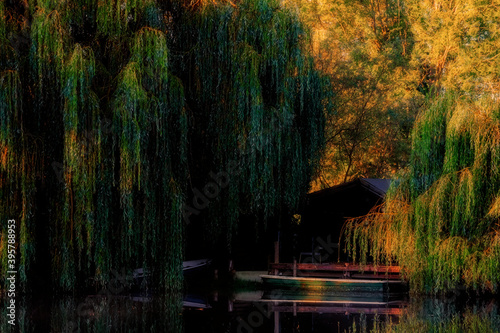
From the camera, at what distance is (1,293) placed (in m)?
Result: 16.5

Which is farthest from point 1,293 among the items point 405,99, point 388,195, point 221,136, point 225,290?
point 405,99

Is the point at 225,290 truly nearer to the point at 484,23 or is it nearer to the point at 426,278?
the point at 426,278

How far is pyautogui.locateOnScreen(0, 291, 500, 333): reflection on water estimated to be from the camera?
42.7 ft

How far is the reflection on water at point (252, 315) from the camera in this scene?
13.0m

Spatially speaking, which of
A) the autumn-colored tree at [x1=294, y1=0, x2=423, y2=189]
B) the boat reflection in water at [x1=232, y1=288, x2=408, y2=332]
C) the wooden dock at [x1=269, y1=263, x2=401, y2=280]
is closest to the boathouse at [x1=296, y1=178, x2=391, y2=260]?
the wooden dock at [x1=269, y1=263, x2=401, y2=280]

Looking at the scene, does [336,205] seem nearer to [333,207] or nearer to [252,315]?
[333,207]

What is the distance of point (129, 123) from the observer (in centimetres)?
1633

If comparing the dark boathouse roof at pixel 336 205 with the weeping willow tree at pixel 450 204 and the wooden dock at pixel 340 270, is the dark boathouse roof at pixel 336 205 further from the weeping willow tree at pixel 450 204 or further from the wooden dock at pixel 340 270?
the weeping willow tree at pixel 450 204

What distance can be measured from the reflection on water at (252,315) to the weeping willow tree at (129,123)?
87 cm

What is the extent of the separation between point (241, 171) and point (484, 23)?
15.6 meters

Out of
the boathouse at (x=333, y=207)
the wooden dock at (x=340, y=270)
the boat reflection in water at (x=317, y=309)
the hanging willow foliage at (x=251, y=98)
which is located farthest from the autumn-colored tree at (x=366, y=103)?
the boat reflection in water at (x=317, y=309)

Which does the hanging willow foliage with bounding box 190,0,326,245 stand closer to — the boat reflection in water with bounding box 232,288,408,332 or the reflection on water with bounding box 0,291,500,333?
the boat reflection in water with bounding box 232,288,408,332

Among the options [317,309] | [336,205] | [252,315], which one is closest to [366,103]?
[336,205]

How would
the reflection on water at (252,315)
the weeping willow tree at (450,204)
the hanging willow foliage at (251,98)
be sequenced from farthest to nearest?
the hanging willow foliage at (251,98) → the weeping willow tree at (450,204) → the reflection on water at (252,315)
